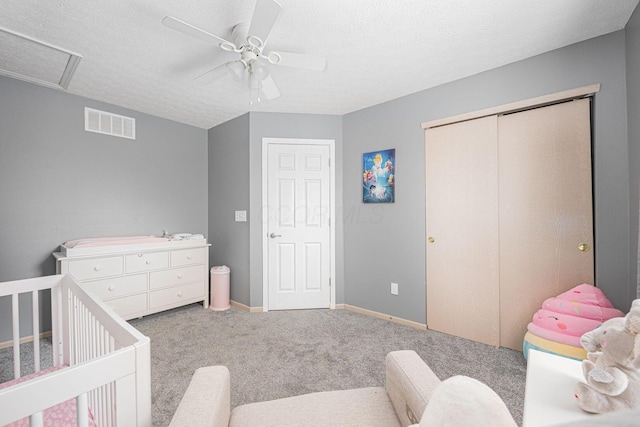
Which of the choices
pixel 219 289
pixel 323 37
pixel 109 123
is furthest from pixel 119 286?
pixel 323 37

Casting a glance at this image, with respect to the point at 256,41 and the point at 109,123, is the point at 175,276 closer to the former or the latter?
the point at 109,123

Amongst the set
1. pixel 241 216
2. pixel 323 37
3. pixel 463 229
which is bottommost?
pixel 463 229

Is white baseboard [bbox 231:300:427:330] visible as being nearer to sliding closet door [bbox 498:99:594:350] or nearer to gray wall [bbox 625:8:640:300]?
sliding closet door [bbox 498:99:594:350]

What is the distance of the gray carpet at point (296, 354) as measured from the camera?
170 cm

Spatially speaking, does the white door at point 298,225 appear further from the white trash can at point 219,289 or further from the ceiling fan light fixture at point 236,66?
the ceiling fan light fixture at point 236,66

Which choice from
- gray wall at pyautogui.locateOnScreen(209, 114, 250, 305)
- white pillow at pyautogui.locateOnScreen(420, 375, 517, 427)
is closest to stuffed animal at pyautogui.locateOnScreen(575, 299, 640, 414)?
white pillow at pyautogui.locateOnScreen(420, 375, 517, 427)

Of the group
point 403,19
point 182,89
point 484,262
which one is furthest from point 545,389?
point 182,89

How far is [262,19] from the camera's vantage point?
55.1 inches

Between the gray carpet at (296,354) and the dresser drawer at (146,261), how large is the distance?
0.55 meters

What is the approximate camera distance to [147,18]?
1646 mm

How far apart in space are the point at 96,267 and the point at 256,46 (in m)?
2.36

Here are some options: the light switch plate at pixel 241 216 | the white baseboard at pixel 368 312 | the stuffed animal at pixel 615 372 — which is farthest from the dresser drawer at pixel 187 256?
the stuffed animal at pixel 615 372

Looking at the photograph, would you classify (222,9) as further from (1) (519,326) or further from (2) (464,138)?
(1) (519,326)

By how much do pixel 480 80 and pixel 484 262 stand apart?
1534 mm
